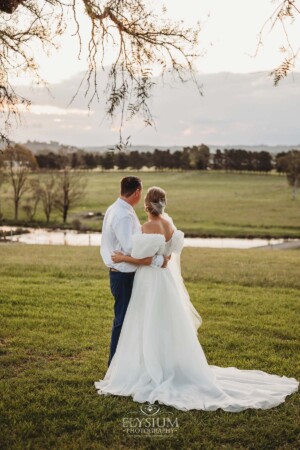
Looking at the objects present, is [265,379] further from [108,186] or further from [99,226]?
[108,186]

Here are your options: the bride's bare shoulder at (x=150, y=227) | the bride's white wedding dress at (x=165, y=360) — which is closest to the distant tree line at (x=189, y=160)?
the bride's bare shoulder at (x=150, y=227)

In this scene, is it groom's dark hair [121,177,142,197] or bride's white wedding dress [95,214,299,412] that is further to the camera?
groom's dark hair [121,177,142,197]

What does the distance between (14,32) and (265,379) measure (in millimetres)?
7814

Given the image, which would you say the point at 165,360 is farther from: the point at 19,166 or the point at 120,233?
the point at 19,166

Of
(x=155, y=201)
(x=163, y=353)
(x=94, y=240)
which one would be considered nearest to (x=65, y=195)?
(x=94, y=240)

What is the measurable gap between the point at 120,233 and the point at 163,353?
5.98 ft

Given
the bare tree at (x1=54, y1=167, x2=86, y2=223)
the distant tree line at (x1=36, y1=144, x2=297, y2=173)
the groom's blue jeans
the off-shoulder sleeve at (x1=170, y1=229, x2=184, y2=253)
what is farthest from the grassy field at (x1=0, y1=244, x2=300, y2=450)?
the distant tree line at (x1=36, y1=144, x2=297, y2=173)

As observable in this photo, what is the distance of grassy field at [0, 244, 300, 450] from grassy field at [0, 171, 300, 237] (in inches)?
1685

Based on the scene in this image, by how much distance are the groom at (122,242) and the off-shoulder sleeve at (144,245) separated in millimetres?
93

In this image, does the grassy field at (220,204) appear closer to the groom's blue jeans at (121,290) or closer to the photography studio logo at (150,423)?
the groom's blue jeans at (121,290)

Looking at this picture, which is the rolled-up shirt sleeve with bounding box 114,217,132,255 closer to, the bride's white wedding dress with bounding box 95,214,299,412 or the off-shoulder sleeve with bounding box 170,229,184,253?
the bride's white wedding dress with bounding box 95,214,299,412

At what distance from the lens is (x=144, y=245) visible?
7.26 meters

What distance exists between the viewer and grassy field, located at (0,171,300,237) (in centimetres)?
6144

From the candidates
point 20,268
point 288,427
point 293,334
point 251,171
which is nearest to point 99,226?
point 20,268
